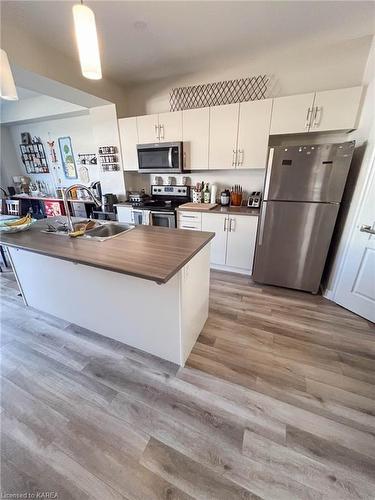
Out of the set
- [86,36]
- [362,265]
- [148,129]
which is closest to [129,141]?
[148,129]

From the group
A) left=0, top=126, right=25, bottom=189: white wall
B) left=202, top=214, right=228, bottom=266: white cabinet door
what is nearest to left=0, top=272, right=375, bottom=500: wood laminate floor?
left=202, top=214, right=228, bottom=266: white cabinet door

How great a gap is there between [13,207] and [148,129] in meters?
2.44

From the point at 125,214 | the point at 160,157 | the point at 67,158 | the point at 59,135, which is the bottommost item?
the point at 125,214

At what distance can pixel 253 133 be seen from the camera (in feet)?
8.30

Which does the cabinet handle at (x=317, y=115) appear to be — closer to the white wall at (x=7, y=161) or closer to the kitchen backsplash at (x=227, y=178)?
the kitchen backsplash at (x=227, y=178)

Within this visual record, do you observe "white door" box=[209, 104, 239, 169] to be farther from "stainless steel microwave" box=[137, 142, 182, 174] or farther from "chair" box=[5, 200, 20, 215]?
"chair" box=[5, 200, 20, 215]

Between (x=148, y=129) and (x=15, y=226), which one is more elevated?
(x=148, y=129)

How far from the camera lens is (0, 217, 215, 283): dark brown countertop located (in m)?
1.13

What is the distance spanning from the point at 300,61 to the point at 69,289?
11.9 ft

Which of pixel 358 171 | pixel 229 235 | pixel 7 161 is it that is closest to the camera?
pixel 358 171

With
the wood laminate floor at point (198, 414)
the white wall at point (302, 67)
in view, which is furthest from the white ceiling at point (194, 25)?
the wood laminate floor at point (198, 414)

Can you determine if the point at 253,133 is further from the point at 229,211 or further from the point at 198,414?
the point at 198,414

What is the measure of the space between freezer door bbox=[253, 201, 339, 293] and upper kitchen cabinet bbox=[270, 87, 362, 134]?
90 cm

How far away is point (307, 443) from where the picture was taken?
3.63 ft
